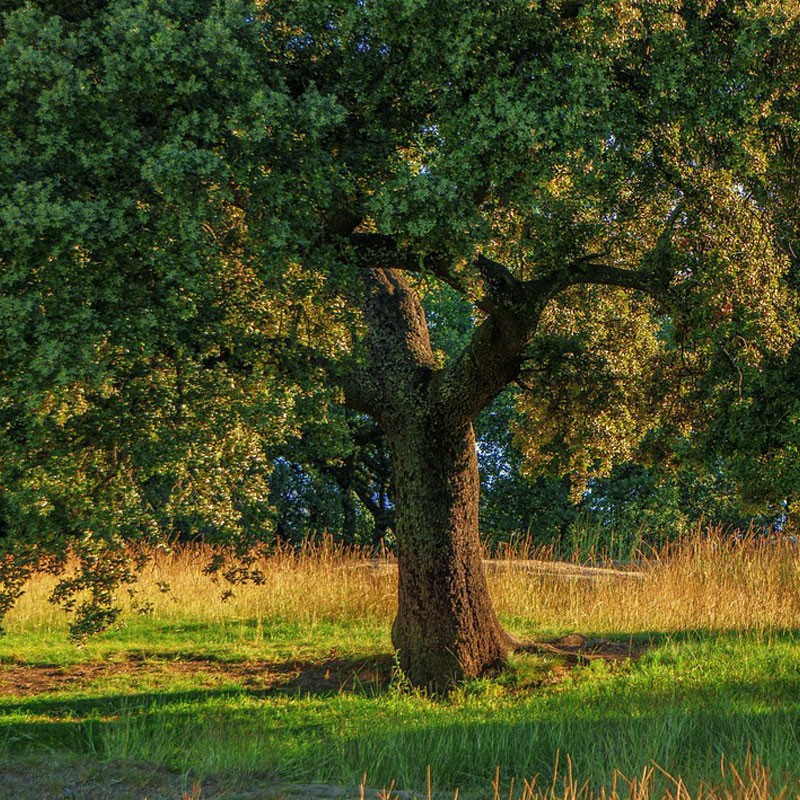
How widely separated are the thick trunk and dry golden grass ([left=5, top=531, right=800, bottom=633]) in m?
4.11

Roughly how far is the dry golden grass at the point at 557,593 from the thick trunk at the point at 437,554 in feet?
13.5

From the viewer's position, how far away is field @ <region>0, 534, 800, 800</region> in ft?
26.1

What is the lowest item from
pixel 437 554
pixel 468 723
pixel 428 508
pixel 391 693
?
pixel 391 693

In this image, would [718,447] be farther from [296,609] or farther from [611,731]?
[296,609]

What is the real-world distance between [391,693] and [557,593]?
5.96 m

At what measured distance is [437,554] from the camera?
1220 centimetres

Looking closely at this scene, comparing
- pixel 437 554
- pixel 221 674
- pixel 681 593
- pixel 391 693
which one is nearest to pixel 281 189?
pixel 437 554

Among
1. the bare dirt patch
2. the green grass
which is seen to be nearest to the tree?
the green grass

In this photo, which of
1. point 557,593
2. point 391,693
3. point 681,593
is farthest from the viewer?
point 557,593

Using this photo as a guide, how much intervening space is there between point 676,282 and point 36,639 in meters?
11.8

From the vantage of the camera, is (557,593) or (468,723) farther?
(557,593)

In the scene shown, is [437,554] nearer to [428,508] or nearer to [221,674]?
[428,508]

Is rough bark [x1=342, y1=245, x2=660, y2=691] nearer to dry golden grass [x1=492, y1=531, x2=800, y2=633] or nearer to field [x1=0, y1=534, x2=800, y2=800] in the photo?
field [x1=0, y1=534, x2=800, y2=800]

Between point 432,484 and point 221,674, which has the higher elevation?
point 432,484
